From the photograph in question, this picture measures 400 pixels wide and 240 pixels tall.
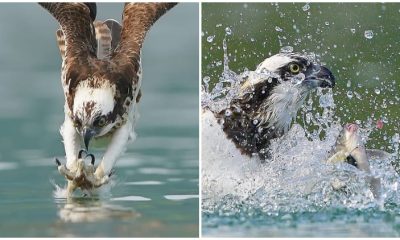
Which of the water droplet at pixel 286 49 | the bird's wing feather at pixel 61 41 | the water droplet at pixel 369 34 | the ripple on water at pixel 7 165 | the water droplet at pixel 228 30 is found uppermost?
the water droplet at pixel 369 34

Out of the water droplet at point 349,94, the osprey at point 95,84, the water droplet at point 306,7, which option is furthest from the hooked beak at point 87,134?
the water droplet at point 349,94

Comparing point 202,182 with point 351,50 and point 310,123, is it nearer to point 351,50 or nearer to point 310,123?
point 310,123

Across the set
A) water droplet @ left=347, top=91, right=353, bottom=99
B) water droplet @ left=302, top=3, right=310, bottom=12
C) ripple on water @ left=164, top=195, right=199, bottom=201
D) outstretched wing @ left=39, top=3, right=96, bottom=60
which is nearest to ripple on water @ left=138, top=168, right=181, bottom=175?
ripple on water @ left=164, top=195, right=199, bottom=201

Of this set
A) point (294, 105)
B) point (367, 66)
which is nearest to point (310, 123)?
point (294, 105)

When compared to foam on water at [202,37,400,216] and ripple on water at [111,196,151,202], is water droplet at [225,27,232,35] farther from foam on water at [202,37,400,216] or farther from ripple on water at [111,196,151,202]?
ripple on water at [111,196,151,202]

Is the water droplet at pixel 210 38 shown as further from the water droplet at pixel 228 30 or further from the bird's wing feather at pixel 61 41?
the bird's wing feather at pixel 61 41

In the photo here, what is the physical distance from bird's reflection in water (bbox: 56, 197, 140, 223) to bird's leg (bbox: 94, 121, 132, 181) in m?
0.18

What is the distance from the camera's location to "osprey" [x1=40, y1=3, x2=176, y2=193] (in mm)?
8953

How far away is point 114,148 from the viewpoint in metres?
9.15

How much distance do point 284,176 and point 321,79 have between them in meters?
0.63

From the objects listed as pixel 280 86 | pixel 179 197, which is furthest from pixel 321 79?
pixel 179 197

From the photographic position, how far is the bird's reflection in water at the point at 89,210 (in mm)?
8852

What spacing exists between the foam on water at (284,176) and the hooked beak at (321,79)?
226 millimetres

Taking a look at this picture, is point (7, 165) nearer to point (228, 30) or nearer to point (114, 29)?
point (114, 29)
